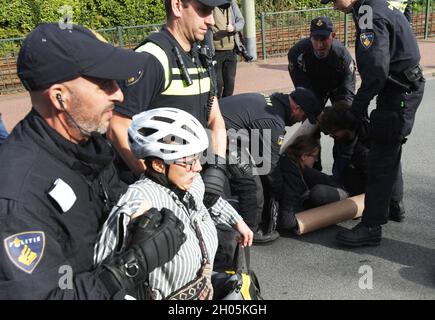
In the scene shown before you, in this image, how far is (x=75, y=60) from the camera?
4.86 feet

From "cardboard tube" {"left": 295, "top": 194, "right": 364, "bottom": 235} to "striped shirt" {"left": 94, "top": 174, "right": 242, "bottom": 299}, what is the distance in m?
1.92

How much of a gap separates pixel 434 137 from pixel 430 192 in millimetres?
1880

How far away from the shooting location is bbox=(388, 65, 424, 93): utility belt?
3330 millimetres

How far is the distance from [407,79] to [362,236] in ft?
4.01

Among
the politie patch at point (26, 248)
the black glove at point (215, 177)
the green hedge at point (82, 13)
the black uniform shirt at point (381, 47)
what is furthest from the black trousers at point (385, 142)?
the green hedge at point (82, 13)

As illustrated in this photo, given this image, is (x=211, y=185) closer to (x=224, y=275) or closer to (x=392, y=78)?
(x=224, y=275)

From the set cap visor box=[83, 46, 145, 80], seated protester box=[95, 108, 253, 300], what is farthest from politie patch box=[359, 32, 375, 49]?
cap visor box=[83, 46, 145, 80]

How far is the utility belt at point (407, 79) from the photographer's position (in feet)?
10.9

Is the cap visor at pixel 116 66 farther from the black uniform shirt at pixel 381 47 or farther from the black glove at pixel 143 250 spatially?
the black uniform shirt at pixel 381 47

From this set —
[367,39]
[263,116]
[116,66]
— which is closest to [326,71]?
[263,116]

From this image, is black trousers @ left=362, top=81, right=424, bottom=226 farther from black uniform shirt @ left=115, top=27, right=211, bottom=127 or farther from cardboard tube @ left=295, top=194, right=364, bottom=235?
black uniform shirt @ left=115, top=27, right=211, bottom=127

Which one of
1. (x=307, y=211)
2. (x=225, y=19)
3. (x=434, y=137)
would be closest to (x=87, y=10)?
(x=225, y=19)

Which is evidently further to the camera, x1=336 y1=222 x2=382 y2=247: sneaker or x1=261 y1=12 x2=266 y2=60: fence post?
x1=261 y1=12 x2=266 y2=60: fence post

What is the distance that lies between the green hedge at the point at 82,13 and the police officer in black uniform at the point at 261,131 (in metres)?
9.32
